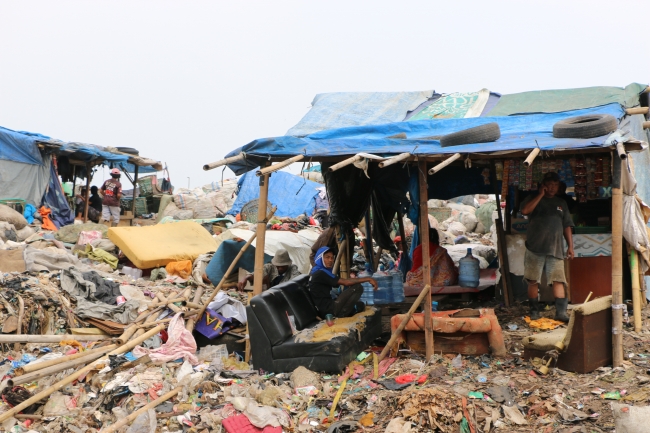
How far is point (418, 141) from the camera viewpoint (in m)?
8.46

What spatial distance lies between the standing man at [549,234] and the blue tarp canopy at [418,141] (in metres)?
0.73

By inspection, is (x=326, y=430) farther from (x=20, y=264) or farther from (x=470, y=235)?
(x=470, y=235)

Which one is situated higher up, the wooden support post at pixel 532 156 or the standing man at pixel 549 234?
the wooden support post at pixel 532 156

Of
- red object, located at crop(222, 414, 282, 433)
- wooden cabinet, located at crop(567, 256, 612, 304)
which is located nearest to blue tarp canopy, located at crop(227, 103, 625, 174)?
wooden cabinet, located at crop(567, 256, 612, 304)

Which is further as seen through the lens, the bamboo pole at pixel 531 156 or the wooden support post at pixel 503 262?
the wooden support post at pixel 503 262

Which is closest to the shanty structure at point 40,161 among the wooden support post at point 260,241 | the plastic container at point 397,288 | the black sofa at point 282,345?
the wooden support post at point 260,241

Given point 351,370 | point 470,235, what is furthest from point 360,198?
point 470,235

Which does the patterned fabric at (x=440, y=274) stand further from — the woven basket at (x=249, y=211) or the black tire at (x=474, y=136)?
the woven basket at (x=249, y=211)

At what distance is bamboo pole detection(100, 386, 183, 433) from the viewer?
5957 millimetres

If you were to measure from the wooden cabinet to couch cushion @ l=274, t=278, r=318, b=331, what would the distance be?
3755 millimetres

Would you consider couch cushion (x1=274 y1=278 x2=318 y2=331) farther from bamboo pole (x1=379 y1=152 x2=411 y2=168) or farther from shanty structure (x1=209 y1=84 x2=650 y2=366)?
bamboo pole (x1=379 y1=152 x2=411 y2=168)

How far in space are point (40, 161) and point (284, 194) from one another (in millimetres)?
7588

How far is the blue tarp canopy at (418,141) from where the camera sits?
24.8 feet

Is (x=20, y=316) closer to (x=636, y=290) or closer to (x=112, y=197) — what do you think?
(x=636, y=290)
